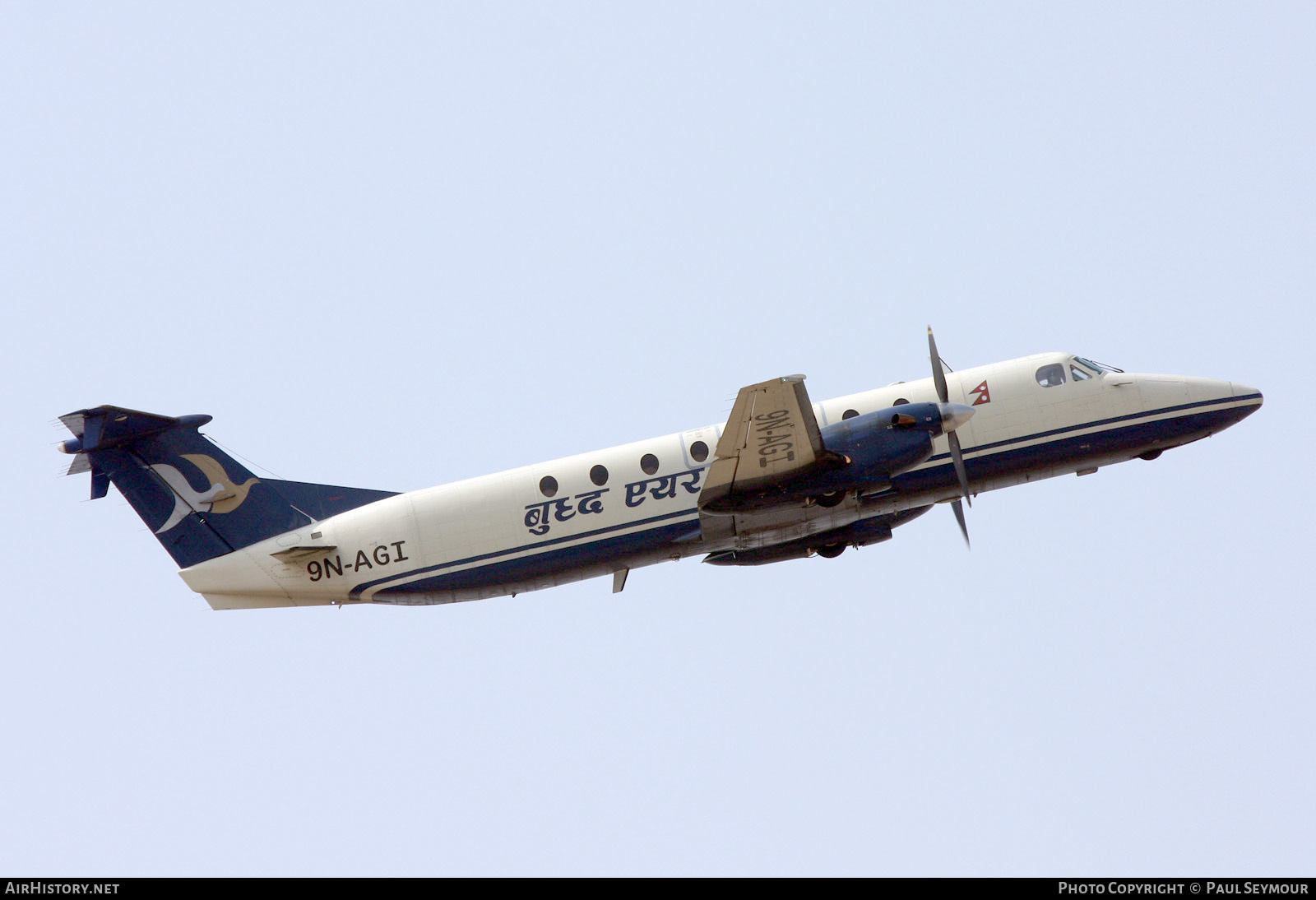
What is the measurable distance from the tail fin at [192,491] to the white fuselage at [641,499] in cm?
65

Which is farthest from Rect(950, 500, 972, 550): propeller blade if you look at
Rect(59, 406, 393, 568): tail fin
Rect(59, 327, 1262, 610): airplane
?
Rect(59, 406, 393, 568): tail fin

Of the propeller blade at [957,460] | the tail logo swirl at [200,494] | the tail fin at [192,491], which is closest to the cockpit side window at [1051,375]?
the propeller blade at [957,460]

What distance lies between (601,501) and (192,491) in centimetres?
867

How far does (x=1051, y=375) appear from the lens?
25.7 meters

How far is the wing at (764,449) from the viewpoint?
22547mm

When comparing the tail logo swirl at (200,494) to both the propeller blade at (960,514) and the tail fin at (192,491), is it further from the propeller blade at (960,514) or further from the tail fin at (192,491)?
the propeller blade at (960,514)

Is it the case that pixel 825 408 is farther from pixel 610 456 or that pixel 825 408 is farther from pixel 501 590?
pixel 501 590

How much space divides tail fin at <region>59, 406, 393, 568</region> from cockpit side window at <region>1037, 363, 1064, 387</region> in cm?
1345

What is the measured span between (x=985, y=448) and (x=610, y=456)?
7.35 meters

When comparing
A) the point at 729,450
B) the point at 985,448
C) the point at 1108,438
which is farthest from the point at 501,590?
the point at 1108,438

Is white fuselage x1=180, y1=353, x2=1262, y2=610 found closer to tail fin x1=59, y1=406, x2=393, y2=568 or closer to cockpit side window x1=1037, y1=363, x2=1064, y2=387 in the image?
cockpit side window x1=1037, y1=363, x2=1064, y2=387

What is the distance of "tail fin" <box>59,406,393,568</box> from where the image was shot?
26484mm

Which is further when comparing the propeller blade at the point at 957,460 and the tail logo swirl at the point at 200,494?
the tail logo swirl at the point at 200,494
